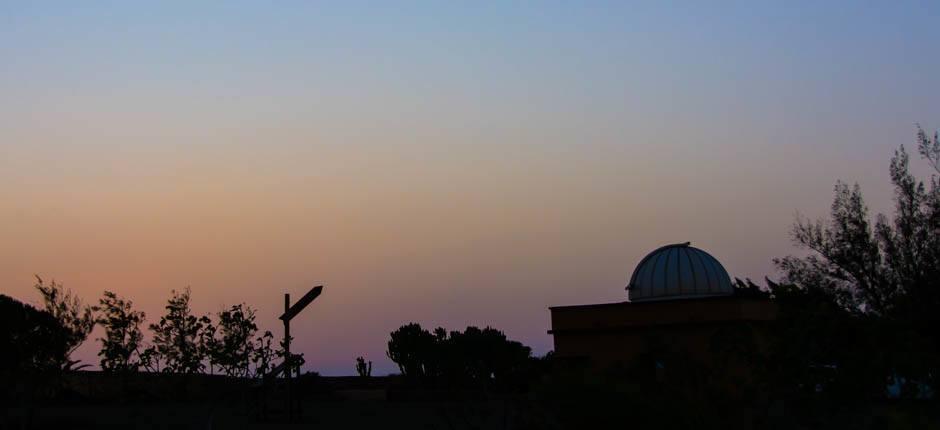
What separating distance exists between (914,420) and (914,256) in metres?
27.9

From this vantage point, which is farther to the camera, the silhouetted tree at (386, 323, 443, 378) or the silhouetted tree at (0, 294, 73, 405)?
the silhouetted tree at (386, 323, 443, 378)

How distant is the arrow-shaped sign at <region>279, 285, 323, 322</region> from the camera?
942 inches

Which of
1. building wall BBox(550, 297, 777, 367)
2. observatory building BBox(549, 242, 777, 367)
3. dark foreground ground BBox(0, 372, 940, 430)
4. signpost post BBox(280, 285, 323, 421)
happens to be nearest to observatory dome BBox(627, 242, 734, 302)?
observatory building BBox(549, 242, 777, 367)

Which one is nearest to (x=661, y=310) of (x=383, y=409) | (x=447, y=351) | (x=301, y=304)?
(x=383, y=409)

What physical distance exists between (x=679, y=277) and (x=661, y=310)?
6.76 ft

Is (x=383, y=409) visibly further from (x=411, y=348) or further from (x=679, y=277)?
(x=411, y=348)

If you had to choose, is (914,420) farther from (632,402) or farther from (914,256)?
(914,256)

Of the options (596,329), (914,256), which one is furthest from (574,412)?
(914,256)

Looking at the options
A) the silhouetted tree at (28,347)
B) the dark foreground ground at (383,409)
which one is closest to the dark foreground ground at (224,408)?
the dark foreground ground at (383,409)

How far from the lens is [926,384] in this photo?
1280 centimetres

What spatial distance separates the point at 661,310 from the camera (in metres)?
32.5

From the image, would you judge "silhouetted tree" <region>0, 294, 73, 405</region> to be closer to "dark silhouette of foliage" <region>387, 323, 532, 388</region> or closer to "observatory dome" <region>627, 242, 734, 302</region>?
"observatory dome" <region>627, 242, 734, 302</region>

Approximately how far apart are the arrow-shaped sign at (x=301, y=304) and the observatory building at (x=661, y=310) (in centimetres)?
1080

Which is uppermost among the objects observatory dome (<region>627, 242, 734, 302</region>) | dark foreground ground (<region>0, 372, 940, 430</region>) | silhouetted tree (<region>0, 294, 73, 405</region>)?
observatory dome (<region>627, 242, 734, 302</region>)
